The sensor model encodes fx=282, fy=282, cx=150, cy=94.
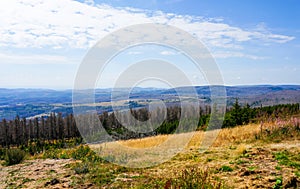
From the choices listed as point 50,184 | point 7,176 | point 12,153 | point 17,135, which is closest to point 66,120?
point 17,135

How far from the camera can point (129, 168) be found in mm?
9023

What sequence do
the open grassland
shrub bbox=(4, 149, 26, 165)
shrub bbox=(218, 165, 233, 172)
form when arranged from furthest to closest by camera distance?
shrub bbox=(4, 149, 26, 165) < shrub bbox=(218, 165, 233, 172) < the open grassland

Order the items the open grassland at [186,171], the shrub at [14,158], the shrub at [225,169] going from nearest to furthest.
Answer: the open grassland at [186,171], the shrub at [225,169], the shrub at [14,158]

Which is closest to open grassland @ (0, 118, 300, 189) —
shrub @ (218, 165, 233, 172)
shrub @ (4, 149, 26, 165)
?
shrub @ (218, 165, 233, 172)

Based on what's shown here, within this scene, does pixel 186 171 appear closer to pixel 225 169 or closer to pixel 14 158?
pixel 225 169

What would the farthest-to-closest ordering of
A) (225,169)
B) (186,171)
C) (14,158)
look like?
(14,158), (225,169), (186,171)

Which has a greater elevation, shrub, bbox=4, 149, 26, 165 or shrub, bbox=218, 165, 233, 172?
shrub, bbox=218, 165, 233, 172

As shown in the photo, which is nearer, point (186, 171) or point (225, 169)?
point (186, 171)

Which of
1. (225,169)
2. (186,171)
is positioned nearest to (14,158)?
(225,169)

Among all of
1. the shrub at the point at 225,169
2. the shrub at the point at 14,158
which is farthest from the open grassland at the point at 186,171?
the shrub at the point at 14,158

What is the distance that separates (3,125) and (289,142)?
110 ft

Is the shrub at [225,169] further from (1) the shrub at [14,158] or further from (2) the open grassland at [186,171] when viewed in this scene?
(1) the shrub at [14,158]

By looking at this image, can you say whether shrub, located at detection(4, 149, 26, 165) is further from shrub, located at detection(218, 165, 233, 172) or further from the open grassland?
shrub, located at detection(218, 165, 233, 172)

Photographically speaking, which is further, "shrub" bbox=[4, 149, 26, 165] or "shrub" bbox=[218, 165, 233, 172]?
"shrub" bbox=[4, 149, 26, 165]
